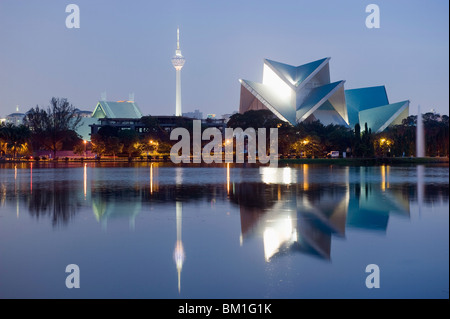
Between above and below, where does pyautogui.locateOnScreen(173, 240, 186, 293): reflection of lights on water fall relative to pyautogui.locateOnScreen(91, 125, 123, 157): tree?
below

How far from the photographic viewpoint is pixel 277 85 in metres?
68.4

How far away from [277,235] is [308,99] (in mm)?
61199

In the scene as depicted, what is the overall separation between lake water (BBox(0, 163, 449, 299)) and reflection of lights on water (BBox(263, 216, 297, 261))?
2cm

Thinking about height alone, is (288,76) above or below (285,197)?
above

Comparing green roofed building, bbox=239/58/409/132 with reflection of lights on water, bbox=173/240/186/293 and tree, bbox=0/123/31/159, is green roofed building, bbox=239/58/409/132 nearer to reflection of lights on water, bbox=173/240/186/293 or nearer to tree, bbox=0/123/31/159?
tree, bbox=0/123/31/159

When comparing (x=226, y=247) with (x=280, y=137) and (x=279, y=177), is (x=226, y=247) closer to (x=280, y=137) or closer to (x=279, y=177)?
(x=279, y=177)

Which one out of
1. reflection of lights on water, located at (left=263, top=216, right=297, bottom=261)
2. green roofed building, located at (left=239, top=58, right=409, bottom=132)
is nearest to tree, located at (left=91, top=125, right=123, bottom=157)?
green roofed building, located at (left=239, top=58, right=409, bottom=132)

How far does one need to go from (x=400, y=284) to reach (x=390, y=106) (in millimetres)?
64138

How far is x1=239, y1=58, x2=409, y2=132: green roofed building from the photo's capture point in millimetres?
64375

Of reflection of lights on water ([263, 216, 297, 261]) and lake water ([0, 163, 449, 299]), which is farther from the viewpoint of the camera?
reflection of lights on water ([263, 216, 297, 261])

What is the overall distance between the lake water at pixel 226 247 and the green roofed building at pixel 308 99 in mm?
52995
